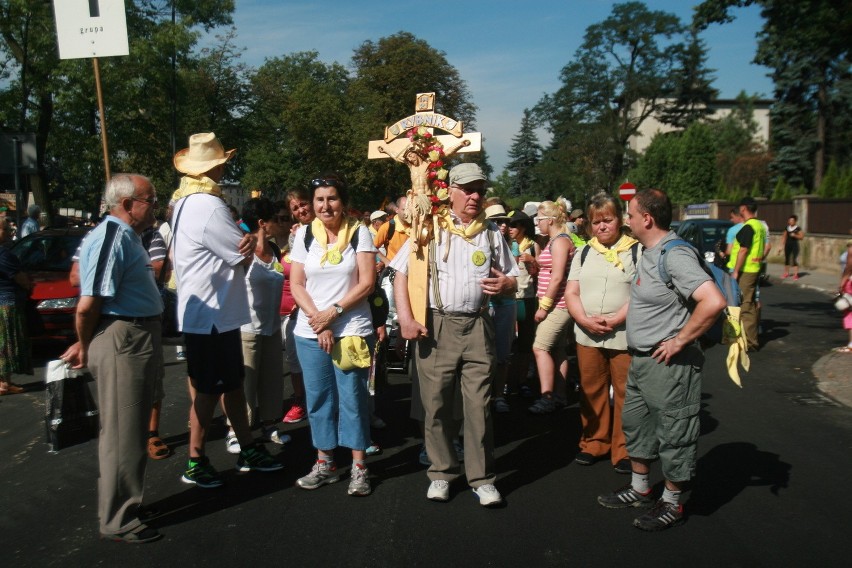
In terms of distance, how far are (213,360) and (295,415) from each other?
2028 mm

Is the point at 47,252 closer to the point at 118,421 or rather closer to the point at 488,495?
the point at 118,421

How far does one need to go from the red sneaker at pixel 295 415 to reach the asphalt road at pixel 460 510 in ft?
0.70

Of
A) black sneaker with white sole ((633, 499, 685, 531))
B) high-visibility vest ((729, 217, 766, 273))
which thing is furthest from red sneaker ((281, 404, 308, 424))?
high-visibility vest ((729, 217, 766, 273))

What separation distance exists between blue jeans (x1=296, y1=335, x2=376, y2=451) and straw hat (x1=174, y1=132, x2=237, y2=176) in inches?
50.7

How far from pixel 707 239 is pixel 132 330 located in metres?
17.5

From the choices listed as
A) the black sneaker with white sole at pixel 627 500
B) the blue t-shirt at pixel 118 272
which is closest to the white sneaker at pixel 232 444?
the blue t-shirt at pixel 118 272

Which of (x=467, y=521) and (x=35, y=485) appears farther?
(x=35, y=485)

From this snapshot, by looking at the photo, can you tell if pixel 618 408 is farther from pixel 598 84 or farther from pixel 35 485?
pixel 598 84

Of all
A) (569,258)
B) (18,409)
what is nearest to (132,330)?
(569,258)

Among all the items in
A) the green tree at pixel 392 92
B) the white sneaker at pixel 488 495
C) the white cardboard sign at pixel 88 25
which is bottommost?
the white sneaker at pixel 488 495

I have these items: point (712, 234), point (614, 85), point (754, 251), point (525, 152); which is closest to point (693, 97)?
point (614, 85)

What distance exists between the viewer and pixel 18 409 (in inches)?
293

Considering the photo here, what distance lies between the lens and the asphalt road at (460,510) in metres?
4.01

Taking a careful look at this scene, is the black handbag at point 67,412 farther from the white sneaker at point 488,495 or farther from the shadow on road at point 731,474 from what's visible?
the shadow on road at point 731,474
